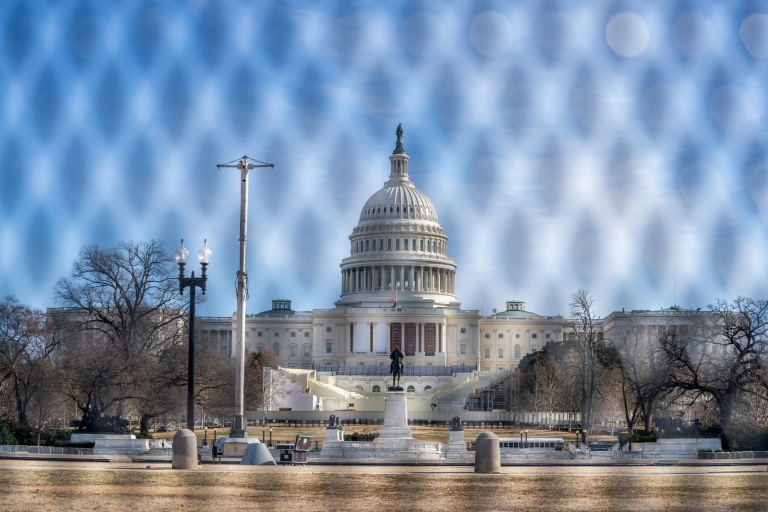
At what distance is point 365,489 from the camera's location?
34.3 m

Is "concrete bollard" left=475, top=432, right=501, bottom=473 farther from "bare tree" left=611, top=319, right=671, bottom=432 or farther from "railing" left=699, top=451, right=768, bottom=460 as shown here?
"bare tree" left=611, top=319, right=671, bottom=432

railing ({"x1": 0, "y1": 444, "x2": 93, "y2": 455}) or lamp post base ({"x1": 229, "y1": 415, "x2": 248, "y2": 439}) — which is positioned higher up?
lamp post base ({"x1": 229, "y1": 415, "x2": 248, "y2": 439})

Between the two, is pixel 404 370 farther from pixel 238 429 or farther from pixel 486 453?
pixel 486 453

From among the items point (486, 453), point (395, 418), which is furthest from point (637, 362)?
point (486, 453)

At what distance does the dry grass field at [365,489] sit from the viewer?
29.0 metres

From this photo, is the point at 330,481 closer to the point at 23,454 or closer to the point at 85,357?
the point at 23,454

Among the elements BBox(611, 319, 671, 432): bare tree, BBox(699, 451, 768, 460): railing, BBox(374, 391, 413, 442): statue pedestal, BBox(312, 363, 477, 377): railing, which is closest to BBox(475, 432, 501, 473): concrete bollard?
BBox(699, 451, 768, 460): railing

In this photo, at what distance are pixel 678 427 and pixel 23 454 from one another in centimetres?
3580

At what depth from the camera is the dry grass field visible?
28953 millimetres

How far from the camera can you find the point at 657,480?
3909 centimetres

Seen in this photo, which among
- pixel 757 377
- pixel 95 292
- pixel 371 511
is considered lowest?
pixel 371 511

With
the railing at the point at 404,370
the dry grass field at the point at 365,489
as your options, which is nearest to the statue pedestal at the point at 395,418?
the dry grass field at the point at 365,489

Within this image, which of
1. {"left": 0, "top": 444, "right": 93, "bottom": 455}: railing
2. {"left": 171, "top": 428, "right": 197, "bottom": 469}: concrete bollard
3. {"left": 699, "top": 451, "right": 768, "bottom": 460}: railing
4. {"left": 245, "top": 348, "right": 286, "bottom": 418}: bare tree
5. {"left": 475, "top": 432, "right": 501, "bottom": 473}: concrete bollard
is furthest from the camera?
{"left": 245, "top": 348, "right": 286, "bottom": 418}: bare tree

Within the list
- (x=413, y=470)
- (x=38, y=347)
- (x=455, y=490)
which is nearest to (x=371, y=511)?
(x=455, y=490)
